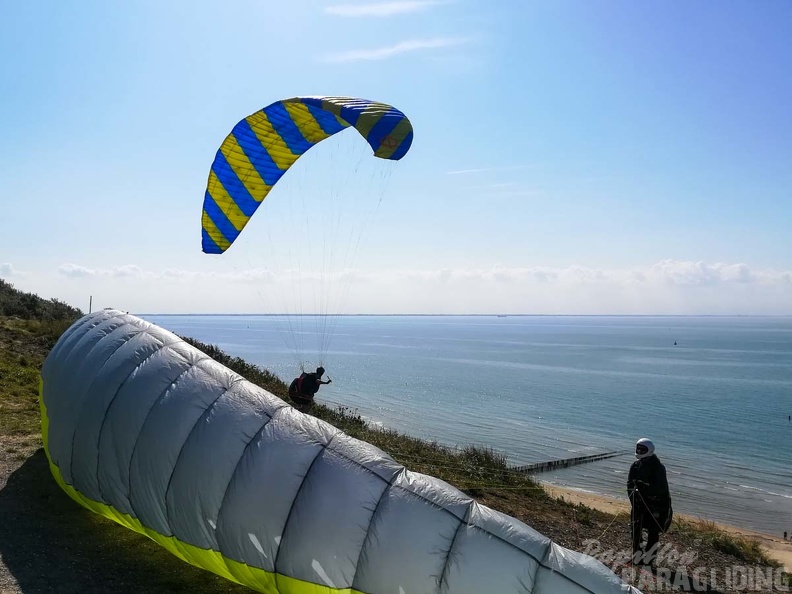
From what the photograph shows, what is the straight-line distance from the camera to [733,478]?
19.5m

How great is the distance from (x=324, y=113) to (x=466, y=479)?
774cm

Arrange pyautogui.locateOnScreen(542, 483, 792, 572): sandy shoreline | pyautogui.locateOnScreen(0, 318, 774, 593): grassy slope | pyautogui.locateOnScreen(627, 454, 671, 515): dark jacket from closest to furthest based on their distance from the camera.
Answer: pyautogui.locateOnScreen(0, 318, 774, 593): grassy slope → pyautogui.locateOnScreen(627, 454, 671, 515): dark jacket → pyautogui.locateOnScreen(542, 483, 792, 572): sandy shoreline

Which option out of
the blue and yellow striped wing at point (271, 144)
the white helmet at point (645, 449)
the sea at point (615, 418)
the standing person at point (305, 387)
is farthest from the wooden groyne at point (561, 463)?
the blue and yellow striped wing at point (271, 144)

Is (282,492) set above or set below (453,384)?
above

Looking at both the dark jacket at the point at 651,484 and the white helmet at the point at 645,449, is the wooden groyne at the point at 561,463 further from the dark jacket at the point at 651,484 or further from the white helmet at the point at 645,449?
the white helmet at the point at 645,449

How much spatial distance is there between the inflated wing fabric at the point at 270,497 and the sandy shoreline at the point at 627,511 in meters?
9.00

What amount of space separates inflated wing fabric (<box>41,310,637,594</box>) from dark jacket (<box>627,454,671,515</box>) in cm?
Answer: 338

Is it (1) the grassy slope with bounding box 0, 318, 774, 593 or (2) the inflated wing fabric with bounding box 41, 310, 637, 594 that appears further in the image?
(1) the grassy slope with bounding box 0, 318, 774, 593

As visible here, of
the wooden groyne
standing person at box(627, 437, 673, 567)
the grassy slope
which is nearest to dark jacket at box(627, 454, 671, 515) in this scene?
standing person at box(627, 437, 673, 567)

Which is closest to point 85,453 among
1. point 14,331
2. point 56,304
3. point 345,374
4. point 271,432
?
point 271,432

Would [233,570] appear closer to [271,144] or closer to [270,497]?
[270,497]

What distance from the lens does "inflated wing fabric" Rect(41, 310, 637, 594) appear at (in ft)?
13.3

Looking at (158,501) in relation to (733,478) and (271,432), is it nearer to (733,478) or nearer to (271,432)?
(271,432)

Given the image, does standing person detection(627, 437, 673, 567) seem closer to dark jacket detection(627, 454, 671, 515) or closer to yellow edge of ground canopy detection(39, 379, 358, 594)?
dark jacket detection(627, 454, 671, 515)
